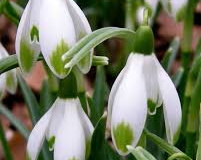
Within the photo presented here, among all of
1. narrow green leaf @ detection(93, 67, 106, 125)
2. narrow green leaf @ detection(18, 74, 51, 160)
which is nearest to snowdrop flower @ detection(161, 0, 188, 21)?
narrow green leaf @ detection(93, 67, 106, 125)

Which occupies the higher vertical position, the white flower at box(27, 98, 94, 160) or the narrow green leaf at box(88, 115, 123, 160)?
the white flower at box(27, 98, 94, 160)

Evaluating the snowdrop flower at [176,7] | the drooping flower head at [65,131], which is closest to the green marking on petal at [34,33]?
the drooping flower head at [65,131]

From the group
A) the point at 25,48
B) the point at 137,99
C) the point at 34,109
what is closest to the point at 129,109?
the point at 137,99

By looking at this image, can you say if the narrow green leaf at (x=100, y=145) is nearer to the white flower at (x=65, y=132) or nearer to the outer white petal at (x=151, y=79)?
the white flower at (x=65, y=132)

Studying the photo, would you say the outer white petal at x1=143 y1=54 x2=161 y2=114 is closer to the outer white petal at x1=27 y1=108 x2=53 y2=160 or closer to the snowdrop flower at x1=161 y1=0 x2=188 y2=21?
the outer white petal at x1=27 y1=108 x2=53 y2=160

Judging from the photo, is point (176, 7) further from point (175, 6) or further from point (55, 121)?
point (55, 121)

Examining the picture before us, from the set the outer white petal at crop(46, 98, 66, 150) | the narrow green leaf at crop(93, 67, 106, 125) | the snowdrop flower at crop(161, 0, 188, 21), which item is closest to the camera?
the outer white petal at crop(46, 98, 66, 150)

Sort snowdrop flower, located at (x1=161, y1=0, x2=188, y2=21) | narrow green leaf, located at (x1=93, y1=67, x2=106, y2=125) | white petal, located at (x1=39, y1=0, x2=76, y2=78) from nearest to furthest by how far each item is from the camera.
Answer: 1. white petal, located at (x1=39, y1=0, x2=76, y2=78)
2. snowdrop flower, located at (x1=161, y1=0, x2=188, y2=21)
3. narrow green leaf, located at (x1=93, y1=67, x2=106, y2=125)
